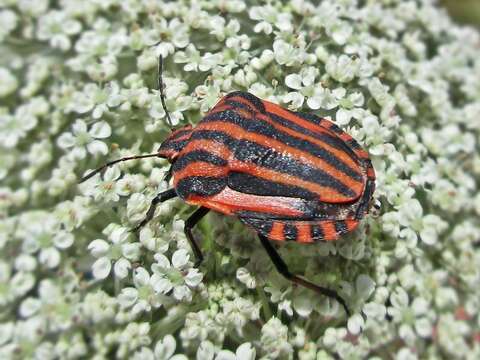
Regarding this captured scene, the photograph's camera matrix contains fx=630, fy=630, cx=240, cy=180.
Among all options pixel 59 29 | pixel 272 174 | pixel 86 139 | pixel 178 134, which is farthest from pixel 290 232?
pixel 59 29

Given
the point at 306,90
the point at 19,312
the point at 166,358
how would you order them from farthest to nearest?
the point at 19,312 < the point at 306,90 < the point at 166,358

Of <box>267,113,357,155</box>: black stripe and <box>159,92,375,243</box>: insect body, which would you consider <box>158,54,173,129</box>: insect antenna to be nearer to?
<box>159,92,375,243</box>: insect body

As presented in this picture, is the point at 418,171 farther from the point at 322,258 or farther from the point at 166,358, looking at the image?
the point at 166,358

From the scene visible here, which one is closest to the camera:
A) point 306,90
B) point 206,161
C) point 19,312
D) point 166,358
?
point 206,161

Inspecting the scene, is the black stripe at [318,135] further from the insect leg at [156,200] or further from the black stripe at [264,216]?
the insect leg at [156,200]

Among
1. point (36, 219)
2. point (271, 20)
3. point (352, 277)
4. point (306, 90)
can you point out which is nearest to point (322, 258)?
point (352, 277)

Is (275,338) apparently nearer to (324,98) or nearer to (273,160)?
(273,160)

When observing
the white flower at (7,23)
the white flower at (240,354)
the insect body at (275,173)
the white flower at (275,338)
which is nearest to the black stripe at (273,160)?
the insect body at (275,173)
